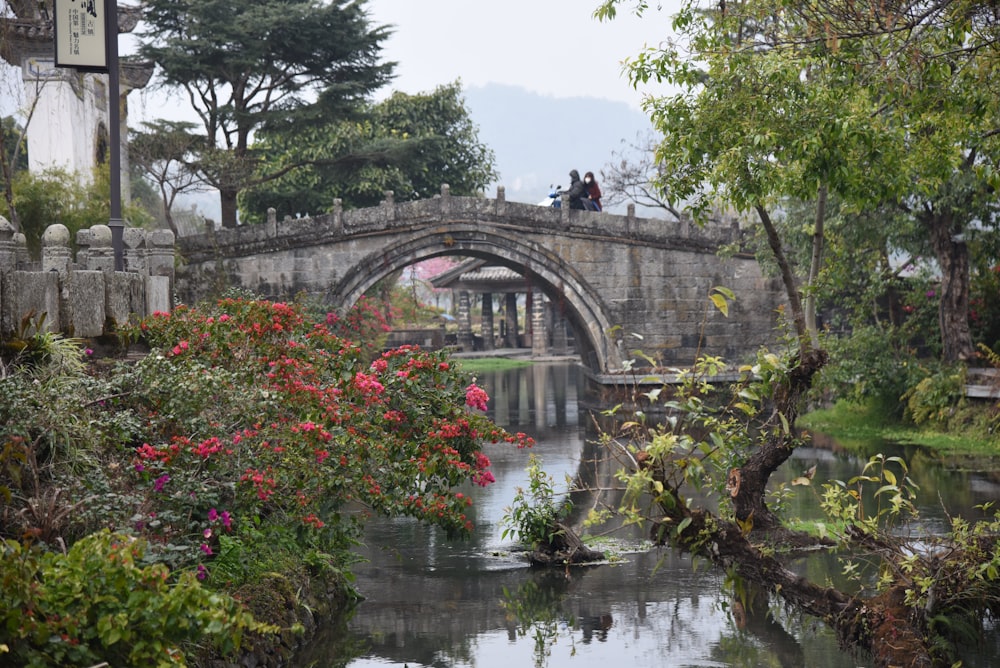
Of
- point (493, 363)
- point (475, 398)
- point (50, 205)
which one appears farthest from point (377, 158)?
point (475, 398)

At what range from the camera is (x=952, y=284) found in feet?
50.9

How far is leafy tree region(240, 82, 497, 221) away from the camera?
79.5 feet

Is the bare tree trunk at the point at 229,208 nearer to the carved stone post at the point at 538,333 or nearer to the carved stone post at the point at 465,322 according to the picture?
the carved stone post at the point at 538,333

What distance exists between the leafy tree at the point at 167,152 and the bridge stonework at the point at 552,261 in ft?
7.01

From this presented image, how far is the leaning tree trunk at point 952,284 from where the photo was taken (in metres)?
15.2

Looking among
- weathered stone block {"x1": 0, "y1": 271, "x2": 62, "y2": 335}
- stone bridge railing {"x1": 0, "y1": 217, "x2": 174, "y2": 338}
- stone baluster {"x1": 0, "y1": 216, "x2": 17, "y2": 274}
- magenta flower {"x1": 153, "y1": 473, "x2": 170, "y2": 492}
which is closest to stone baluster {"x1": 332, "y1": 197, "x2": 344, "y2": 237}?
stone bridge railing {"x1": 0, "y1": 217, "x2": 174, "y2": 338}

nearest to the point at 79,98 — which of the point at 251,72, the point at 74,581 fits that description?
the point at 251,72

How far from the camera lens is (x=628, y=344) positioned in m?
21.0

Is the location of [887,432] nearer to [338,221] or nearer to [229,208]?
[338,221]

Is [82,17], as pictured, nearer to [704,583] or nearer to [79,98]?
[704,583]

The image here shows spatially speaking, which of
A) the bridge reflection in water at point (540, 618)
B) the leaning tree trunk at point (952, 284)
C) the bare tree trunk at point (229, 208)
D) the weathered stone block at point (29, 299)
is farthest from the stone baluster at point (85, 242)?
the bare tree trunk at point (229, 208)

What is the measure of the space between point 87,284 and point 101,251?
205 cm

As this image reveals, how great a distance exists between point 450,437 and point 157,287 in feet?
11.9

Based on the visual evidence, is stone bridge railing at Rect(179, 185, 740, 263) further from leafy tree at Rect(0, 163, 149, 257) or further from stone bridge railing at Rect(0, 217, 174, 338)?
stone bridge railing at Rect(0, 217, 174, 338)
